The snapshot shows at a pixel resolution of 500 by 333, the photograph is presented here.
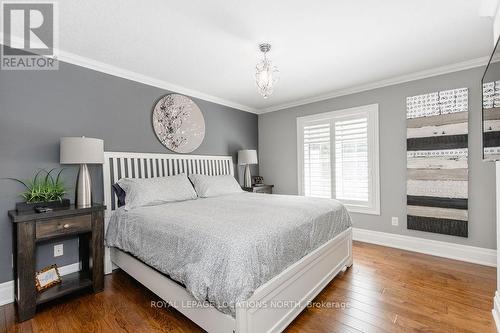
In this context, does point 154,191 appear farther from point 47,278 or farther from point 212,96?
point 212,96

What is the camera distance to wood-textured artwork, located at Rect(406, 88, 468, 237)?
2.91 metres

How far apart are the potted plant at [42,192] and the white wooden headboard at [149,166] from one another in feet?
1.55

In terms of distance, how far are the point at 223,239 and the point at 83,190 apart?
1.74 m

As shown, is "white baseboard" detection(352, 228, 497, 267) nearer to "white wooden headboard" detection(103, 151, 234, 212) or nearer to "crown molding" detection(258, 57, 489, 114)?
"crown molding" detection(258, 57, 489, 114)

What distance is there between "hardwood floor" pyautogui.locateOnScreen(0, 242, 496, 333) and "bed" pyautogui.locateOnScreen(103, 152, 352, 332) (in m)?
0.15

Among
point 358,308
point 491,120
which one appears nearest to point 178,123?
point 358,308

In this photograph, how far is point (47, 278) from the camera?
2201 millimetres

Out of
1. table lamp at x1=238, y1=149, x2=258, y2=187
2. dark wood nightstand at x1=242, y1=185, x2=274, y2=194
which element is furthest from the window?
table lamp at x1=238, y1=149, x2=258, y2=187

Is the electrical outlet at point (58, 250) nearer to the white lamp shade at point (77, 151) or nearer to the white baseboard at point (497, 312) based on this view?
the white lamp shade at point (77, 151)

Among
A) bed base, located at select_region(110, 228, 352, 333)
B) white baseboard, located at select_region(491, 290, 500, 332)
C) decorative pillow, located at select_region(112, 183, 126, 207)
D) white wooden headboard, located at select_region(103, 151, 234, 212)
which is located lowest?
white baseboard, located at select_region(491, 290, 500, 332)

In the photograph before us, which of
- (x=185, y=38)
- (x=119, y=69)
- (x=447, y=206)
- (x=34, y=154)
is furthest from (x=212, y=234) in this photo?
(x=447, y=206)

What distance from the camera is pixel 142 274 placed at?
216cm

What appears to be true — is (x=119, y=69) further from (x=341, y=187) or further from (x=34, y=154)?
(x=341, y=187)

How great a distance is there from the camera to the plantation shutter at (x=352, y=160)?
3.70 metres
